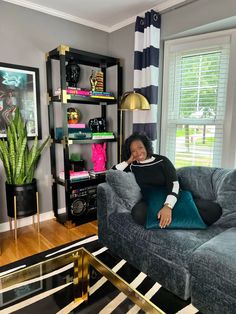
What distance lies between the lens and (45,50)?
2.56 metres

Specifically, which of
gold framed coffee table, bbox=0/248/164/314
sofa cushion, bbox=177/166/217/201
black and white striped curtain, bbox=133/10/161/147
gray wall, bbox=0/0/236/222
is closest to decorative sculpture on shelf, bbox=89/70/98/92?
gray wall, bbox=0/0/236/222

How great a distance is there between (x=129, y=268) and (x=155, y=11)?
248cm

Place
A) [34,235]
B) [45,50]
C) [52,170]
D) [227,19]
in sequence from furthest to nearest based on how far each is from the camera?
[52,170] → [45,50] → [34,235] → [227,19]

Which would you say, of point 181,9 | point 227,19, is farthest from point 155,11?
point 227,19

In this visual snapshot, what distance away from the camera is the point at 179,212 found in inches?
67.1

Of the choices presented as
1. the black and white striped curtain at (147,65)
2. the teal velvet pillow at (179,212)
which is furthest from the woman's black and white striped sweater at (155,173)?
the black and white striped curtain at (147,65)

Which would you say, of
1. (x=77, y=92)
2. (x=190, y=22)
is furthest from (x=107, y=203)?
(x=190, y=22)

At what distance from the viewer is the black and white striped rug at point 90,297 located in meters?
1.32

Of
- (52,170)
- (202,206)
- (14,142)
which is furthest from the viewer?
(52,170)

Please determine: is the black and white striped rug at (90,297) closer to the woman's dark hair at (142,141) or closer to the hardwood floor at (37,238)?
the hardwood floor at (37,238)

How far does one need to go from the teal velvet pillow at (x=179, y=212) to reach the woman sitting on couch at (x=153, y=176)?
1.3 inches

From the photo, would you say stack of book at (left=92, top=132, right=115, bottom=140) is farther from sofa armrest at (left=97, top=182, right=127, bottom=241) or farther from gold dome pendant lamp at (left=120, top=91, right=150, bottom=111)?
sofa armrest at (left=97, top=182, right=127, bottom=241)

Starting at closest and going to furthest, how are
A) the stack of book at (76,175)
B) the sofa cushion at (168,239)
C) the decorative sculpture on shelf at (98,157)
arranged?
the sofa cushion at (168,239)
the stack of book at (76,175)
the decorative sculpture on shelf at (98,157)

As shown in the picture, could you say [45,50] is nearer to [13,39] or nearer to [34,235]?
[13,39]
